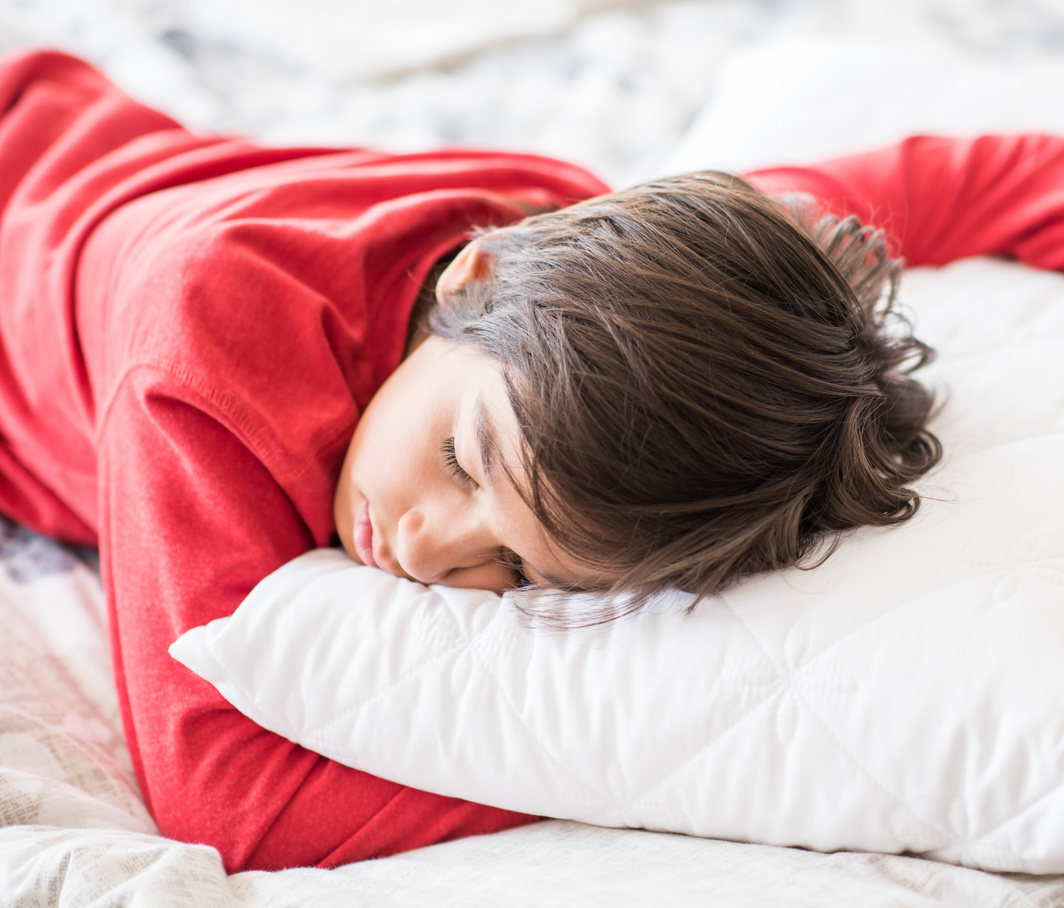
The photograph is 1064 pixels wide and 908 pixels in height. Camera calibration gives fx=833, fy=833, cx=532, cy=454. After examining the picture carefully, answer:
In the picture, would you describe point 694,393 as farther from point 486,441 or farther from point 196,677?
point 196,677

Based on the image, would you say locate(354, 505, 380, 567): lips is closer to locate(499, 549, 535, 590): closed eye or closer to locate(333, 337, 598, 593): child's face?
locate(333, 337, 598, 593): child's face

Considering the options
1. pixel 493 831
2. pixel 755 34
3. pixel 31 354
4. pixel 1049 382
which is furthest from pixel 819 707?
pixel 755 34

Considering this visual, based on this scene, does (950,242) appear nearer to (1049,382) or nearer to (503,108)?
(1049,382)

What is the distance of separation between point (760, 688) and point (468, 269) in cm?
42

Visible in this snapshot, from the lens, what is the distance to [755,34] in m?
1.44

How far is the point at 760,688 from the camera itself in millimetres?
528

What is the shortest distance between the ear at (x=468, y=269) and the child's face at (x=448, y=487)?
60mm

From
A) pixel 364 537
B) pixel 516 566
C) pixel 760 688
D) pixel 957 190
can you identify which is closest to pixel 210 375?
pixel 364 537

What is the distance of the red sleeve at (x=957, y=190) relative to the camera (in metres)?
0.90

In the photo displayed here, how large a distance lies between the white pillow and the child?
0.14 ft

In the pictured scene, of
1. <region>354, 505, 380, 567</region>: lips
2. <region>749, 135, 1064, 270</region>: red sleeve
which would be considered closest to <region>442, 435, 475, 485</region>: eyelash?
<region>354, 505, 380, 567</region>: lips

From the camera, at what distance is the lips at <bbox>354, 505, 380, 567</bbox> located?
2.28 feet

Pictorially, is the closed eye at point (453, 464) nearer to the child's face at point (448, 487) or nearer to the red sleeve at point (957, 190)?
the child's face at point (448, 487)

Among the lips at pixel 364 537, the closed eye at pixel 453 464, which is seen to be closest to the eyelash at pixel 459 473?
the closed eye at pixel 453 464
